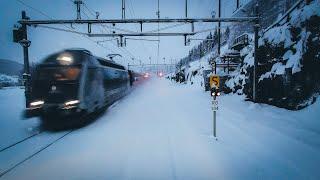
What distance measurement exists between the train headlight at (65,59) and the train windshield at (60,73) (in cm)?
28

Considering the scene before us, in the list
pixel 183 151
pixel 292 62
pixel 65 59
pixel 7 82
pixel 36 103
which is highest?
pixel 65 59

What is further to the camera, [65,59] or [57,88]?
[65,59]

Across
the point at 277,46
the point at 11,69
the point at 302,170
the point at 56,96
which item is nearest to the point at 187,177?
the point at 302,170

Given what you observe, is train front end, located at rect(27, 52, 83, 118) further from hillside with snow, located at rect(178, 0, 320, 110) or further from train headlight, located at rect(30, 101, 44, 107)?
hillside with snow, located at rect(178, 0, 320, 110)

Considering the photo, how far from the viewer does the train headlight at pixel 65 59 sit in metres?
11.7

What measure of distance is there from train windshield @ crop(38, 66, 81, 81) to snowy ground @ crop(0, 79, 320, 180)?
2357 mm

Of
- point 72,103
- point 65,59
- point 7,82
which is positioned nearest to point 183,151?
point 72,103

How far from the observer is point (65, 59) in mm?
11797

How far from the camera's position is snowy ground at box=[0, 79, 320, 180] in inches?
243

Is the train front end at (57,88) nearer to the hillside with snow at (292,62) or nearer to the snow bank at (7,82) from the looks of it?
the hillside with snow at (292,62)

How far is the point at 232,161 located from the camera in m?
6.78

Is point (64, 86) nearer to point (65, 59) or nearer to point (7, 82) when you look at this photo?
point (65, 59)

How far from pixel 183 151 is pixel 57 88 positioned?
6.40 m

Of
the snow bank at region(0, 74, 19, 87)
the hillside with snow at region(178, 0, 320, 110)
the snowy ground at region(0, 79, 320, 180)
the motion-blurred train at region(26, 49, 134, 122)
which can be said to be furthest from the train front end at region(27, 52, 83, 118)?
the snow bank at region(0, 74, 19, 87)
